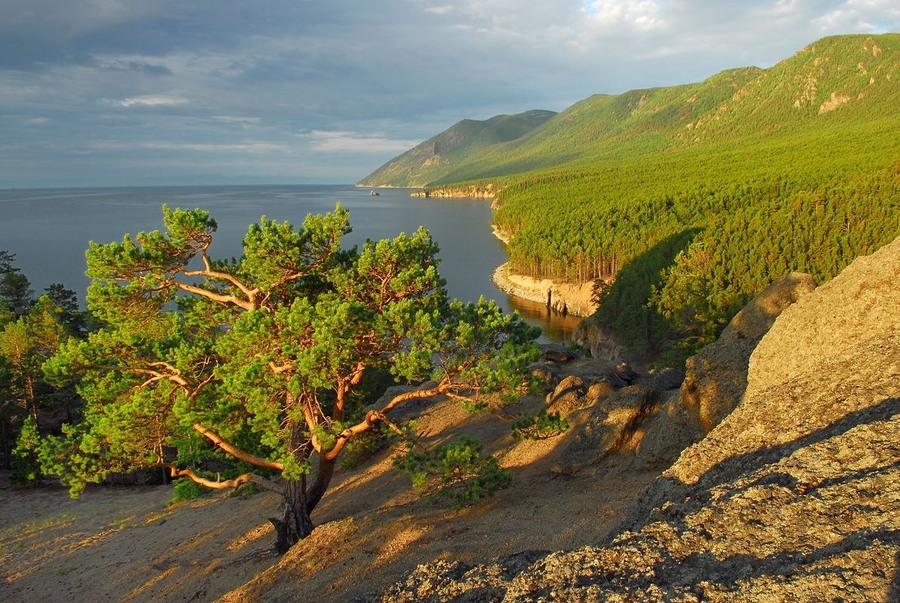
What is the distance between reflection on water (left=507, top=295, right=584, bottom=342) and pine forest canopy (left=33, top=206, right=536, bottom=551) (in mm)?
57001

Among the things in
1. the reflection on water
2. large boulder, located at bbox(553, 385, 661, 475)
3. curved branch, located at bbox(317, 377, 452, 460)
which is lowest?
Result: the reflection on water

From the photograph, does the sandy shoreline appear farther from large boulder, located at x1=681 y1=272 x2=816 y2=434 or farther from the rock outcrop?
large boulder, located at x1=681 y1=272 x2=816 y2=434

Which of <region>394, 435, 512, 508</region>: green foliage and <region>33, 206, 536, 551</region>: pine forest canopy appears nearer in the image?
<region>33, 206, 536, 551</region>: pine forest canopy

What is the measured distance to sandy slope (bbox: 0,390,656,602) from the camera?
11.2 metres

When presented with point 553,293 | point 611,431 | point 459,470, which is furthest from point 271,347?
point 553,293

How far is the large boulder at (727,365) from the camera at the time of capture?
1320 centimetres

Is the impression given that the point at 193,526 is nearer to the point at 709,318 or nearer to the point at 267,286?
the point at 267,286

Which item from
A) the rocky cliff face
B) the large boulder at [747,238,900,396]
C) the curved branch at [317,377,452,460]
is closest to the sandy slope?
the curved branch at [317,377,452,460]

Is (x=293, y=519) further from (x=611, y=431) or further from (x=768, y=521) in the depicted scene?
(x=768, y=521)

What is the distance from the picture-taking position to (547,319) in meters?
80.8

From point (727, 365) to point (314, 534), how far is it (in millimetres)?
11130

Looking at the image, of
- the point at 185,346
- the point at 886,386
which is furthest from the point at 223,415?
the point at 886,386

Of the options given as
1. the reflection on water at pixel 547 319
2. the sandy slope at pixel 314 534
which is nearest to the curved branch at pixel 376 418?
the sandy slope at pixel 314 534

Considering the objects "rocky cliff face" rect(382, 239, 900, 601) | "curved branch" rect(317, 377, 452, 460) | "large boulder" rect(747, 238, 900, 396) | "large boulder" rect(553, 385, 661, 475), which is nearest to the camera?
"rocky cliff face" rect(382, 239, 900, 601)
